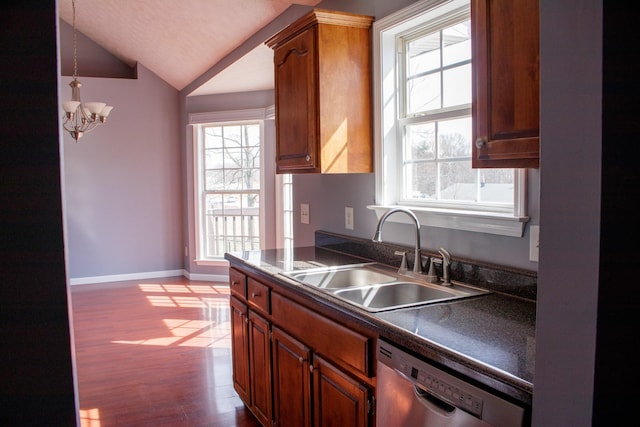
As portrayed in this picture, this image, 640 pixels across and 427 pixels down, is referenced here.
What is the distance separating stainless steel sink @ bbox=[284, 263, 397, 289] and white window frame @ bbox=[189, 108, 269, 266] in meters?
3.69

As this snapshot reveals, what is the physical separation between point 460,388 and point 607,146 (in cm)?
67

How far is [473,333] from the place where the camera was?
139cm

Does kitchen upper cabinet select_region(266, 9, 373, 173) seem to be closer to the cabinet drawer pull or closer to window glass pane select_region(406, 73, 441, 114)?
window glass pane select_region(406, 73, 441, 114)

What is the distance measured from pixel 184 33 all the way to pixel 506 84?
13.6 feet

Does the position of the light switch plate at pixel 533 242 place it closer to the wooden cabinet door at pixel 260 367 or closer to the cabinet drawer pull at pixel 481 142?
the cabinet drawer pull at pixel 481 142

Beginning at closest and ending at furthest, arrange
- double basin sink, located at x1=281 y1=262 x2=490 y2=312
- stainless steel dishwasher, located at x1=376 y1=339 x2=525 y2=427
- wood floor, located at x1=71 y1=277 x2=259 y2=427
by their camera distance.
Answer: stainless steel dishwasher, located at x1=376 y1=339 x2=525 y2=427 < double basin sink, located at x1=281 y1=262 x2=490 y2=312 < wood floor, located at x1=71 y1=277 x2=259 y2=427

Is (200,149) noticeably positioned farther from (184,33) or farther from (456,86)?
(456,86)

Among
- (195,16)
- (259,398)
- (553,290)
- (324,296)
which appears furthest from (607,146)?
(195,16)

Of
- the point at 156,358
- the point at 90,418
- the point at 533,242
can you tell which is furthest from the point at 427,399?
the point at 156,358

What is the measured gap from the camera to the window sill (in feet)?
6.02

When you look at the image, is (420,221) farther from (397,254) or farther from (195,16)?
(195,16)

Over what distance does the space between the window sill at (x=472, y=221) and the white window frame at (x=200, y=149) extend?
12.2 feet

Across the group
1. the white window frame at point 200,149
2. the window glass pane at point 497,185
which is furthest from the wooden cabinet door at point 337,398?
the white window frame at point 200,149

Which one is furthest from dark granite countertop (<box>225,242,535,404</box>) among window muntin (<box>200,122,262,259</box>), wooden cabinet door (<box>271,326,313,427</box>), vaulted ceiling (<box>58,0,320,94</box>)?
window muntin (<box>200,122,262,259</box>)
